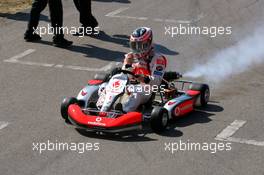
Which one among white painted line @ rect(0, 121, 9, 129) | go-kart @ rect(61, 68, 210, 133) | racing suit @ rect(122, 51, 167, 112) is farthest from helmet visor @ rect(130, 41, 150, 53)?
white painted line @ rect(0, 121, 9, 129)

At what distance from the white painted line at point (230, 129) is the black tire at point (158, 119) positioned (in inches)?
34.5

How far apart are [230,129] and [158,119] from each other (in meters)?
1.23

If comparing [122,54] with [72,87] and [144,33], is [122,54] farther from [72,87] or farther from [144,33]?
[144,33]

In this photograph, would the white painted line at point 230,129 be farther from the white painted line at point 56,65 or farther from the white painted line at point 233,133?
the white painted line at point 56,65

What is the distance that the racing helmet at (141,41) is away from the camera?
12.8m

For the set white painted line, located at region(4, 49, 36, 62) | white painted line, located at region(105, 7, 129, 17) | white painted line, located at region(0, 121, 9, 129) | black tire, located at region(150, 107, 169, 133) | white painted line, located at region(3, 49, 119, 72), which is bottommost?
white painted line, located at region(0, 121, 9, 129)

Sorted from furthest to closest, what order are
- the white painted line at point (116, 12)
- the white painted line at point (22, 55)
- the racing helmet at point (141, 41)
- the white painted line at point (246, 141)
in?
the white painted line at point (116, 12) < the white painted line at point (22, 55) < the racing helmet at point (141, 41) < the white painted line at point (246, 141)

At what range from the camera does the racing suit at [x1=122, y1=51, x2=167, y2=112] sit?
40.2 ft

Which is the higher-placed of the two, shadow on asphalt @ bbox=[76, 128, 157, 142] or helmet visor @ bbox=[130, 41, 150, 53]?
helmet visor @ bbox=[130, 41, 150, 53]

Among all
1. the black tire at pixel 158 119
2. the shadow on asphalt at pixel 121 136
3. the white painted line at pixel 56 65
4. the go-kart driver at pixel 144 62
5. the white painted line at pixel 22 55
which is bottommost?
the shadow on asphalt at pixel 121 136

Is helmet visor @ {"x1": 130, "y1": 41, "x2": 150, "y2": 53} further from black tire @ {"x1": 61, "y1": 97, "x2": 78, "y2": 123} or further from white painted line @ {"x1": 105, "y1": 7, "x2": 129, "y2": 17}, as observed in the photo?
white painted line @ {"x1": 105, "y1": 7, "x2": 129, "y2": 17}

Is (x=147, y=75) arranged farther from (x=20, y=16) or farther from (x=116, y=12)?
(x=20, y=16)

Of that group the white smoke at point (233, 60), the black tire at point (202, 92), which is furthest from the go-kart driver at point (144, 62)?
the white smoke at point (233, 60)

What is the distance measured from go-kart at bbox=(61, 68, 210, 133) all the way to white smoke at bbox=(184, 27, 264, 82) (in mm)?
1769
